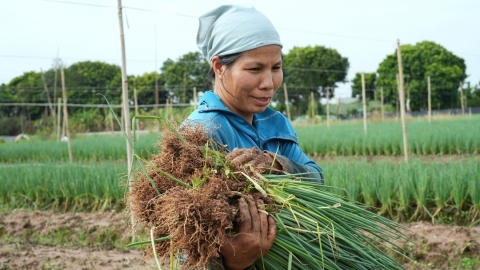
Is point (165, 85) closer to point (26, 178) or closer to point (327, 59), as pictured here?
point (327, 59)

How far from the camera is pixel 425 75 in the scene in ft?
135

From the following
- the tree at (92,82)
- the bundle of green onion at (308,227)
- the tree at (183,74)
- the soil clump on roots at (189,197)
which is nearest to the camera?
the soil clump on roots at (189,197)

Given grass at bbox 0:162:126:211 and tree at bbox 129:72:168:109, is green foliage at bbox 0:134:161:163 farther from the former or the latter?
tree at bbox 129:72:168:109

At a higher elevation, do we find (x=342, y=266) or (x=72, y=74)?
(x=72, y=74)

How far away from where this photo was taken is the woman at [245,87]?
1500mm

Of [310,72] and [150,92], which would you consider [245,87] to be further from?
[310,72]

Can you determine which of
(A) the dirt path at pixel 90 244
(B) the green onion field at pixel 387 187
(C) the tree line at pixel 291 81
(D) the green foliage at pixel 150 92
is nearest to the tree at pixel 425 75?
(C) the tree line at pixel 291 81

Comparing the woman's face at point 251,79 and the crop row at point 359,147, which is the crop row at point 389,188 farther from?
the woman's face at point 251,79

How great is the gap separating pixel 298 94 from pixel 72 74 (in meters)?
15.6

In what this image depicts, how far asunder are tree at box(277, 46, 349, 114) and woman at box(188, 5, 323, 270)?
1305 inches

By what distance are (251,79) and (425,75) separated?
42121mm

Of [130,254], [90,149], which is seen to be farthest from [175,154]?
[90,149]

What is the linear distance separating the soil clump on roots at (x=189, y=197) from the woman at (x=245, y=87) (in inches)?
3.1

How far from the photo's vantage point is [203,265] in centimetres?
123
